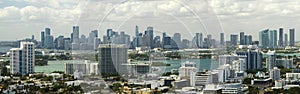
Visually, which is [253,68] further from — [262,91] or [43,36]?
[43,36]

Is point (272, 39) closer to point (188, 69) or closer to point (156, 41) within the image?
point (188, 69)

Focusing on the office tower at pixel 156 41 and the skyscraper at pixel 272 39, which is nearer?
the office tower at pixel 156 41

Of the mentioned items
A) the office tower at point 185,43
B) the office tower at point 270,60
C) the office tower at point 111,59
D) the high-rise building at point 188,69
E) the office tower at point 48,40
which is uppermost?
the office tower at point 48,40

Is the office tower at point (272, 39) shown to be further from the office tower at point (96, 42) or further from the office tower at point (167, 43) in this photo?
the office tower at point (96, 42)

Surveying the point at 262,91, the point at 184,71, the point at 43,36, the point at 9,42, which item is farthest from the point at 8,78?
the point at 184,71

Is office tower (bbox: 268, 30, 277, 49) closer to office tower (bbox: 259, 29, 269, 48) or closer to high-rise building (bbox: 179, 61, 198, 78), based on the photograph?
office tower (bbox: 259, 29, 269, 48)

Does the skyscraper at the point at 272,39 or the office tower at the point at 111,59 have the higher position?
the skyscraper at the point at 272,39

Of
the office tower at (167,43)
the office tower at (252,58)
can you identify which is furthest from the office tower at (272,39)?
the office tower at (167,43)

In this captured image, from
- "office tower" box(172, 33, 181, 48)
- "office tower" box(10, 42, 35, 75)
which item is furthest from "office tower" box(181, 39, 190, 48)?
"office tower" box(10, 42, 35, 75)

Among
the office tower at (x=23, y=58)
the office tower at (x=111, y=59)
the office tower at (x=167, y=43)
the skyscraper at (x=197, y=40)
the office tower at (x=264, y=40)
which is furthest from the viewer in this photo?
the office tower at (x=264, y=40)
